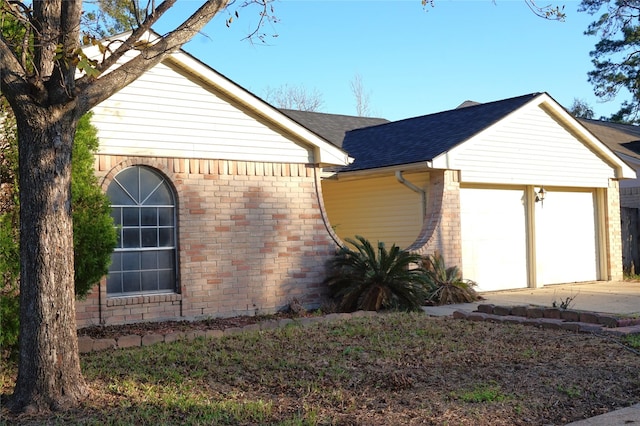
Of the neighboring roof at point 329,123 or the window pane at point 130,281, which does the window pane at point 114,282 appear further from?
the neighboring roof at point 329,123

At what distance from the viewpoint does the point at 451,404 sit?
5977mm

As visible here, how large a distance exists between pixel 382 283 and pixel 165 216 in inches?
152

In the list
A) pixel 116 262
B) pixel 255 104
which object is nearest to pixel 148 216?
pixel 116 262

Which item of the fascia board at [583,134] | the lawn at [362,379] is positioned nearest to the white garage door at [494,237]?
the fascia board at [583,134]

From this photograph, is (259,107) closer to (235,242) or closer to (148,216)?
(235,242)

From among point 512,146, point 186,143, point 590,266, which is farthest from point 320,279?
point 590,266

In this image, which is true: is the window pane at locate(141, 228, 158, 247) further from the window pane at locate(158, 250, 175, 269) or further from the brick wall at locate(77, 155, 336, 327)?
the brick wall at locate(77, 155, 336, 327)

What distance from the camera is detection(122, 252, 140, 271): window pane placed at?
1119cm

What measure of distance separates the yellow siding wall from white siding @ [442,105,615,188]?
1.13 meters

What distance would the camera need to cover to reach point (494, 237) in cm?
1614

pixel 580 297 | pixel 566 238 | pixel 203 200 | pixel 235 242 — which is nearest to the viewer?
pixel 203 200

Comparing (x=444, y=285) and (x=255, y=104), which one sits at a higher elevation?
(x=255, y=104)

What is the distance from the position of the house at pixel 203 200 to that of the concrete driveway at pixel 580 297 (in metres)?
2.90

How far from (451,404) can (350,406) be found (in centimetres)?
86
